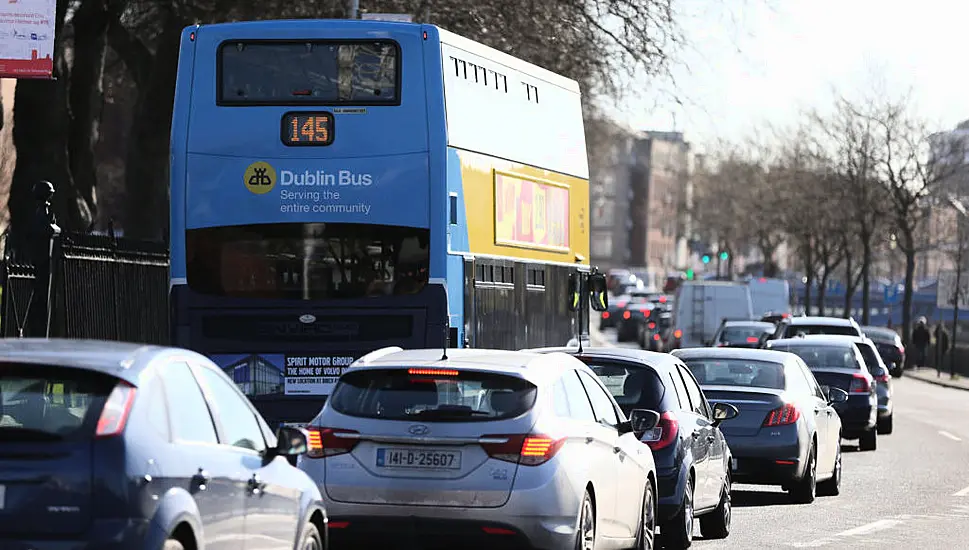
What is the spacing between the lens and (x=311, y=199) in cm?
1777

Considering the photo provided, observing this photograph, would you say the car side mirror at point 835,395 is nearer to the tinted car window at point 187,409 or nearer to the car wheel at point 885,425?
the car wheel at point 885,425

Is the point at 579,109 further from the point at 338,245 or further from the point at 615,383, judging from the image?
the point at 615,383

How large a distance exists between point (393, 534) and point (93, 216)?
2320 cm

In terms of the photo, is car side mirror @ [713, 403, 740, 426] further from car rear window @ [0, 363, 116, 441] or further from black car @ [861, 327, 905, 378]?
black car @ [861, 327, 905, 378]

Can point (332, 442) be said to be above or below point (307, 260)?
below

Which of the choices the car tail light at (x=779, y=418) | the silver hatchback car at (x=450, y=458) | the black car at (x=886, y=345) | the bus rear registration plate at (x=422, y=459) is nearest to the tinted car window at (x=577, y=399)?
the silver hatchback car at (x=450, y=458)

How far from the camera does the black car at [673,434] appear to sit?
1402 cm

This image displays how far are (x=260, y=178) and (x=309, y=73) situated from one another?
1064 mm

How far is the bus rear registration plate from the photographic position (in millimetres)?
10523

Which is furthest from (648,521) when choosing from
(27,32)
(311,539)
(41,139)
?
(41,139)

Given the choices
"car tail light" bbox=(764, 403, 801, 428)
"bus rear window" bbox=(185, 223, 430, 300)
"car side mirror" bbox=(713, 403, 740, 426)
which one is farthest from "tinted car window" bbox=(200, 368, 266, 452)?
"car tail light" bbox=(764, 403, 801, 428)

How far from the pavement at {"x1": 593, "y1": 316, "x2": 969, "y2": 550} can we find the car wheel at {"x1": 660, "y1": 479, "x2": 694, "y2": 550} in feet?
1.26

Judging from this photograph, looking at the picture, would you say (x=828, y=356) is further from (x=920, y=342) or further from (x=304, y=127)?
(x=920, y=342)

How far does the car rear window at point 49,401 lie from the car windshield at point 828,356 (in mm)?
19024
